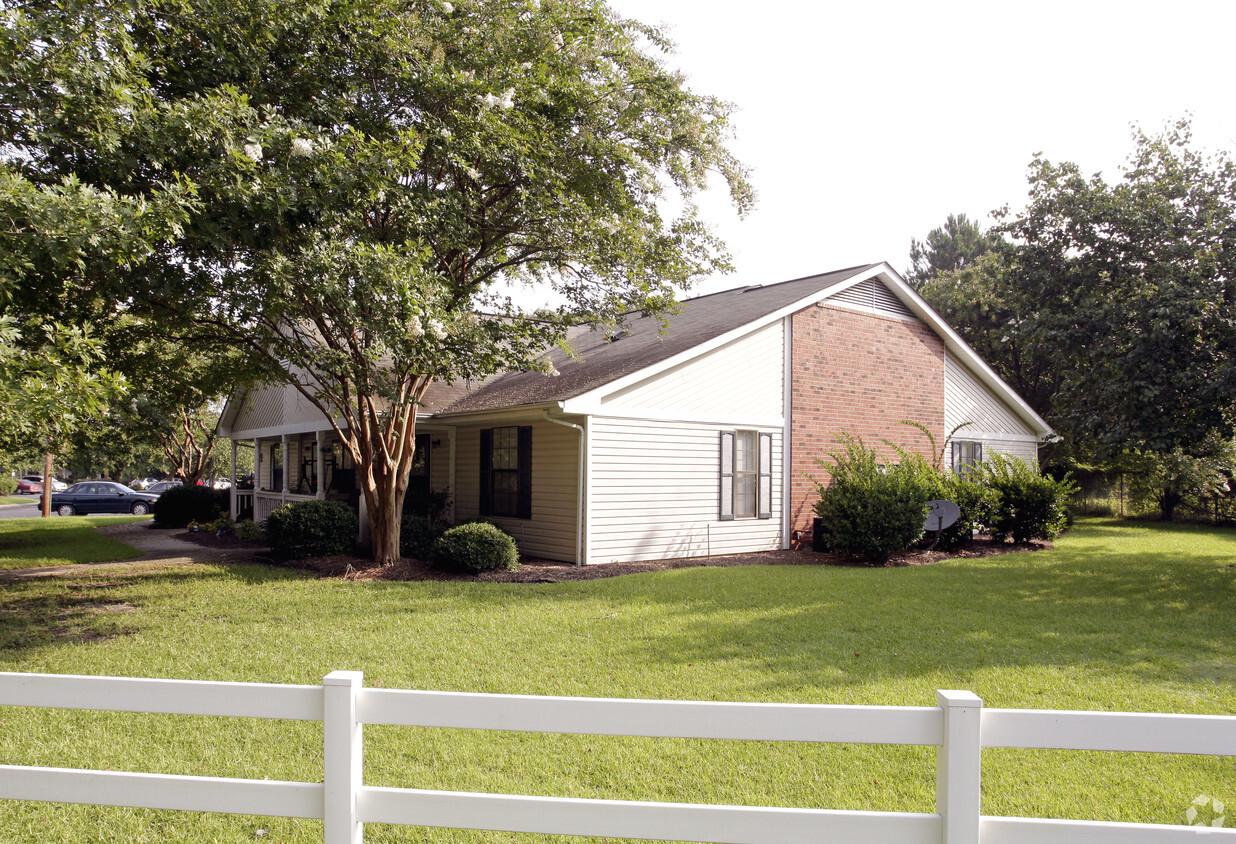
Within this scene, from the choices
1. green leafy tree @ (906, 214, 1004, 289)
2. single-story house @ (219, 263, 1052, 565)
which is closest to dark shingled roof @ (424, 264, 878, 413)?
single-story house @ (219, 263, 1052, 565)

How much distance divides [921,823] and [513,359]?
8.72 metres

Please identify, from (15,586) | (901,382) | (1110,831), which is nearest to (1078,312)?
(901,382)

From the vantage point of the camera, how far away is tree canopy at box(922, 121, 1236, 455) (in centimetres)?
1298

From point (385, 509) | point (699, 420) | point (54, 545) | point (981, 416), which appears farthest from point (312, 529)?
point (981, 416)

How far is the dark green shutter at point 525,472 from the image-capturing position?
564 inches

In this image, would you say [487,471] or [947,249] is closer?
[487,471]

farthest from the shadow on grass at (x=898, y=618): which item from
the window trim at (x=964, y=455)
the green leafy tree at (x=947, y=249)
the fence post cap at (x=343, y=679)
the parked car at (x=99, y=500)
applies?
the green leafy tree at (x=947, y=249)

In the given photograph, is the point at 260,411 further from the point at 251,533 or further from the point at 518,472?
the point at 518,472

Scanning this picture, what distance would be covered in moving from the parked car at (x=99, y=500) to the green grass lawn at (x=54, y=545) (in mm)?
6508

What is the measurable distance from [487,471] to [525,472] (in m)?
1.46

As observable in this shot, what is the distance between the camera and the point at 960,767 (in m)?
2.45

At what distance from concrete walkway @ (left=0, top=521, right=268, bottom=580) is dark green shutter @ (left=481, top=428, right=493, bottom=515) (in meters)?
4.40

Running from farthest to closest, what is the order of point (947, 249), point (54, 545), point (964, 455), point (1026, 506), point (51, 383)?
point (947, 249) < point (964, 455) < point (54, 545) < point (1026, 506) < point (51, 383)

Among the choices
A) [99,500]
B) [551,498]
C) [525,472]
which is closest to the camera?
[551,498]
